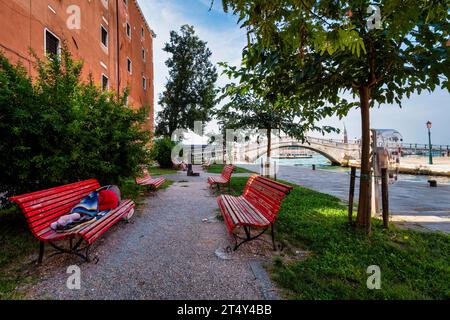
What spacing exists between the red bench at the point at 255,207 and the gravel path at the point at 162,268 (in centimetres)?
40

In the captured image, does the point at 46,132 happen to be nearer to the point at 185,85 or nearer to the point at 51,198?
the point at 51,198

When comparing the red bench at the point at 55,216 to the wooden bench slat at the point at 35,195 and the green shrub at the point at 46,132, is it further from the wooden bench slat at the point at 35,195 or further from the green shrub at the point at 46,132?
the green shrub at the point at 46,132

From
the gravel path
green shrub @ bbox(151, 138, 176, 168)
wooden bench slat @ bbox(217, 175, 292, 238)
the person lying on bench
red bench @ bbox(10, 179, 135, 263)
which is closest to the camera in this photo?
the gravel path

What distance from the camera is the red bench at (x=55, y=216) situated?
2996 mm

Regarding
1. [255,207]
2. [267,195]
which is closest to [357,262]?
[267,195]

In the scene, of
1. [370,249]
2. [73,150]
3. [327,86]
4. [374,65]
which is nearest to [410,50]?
[374,65]

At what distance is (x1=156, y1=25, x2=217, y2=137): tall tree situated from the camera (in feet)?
94.9

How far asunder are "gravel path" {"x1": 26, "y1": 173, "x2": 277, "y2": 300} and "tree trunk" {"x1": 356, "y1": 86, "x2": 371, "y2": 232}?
214 centimetres

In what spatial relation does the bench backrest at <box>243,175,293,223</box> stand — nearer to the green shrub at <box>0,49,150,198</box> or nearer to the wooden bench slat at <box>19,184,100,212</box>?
the wooden bench slat at <box>19,184,100,212</box>

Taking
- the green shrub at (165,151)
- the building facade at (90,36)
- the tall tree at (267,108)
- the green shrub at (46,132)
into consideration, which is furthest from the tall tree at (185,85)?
the green shrub at (46,132)

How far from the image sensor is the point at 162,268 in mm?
3113

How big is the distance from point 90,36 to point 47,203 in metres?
14.6

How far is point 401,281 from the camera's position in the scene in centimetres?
288

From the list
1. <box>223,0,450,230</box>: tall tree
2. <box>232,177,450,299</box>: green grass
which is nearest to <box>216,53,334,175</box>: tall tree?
<box>223,0,450,230</box>: tall tree
